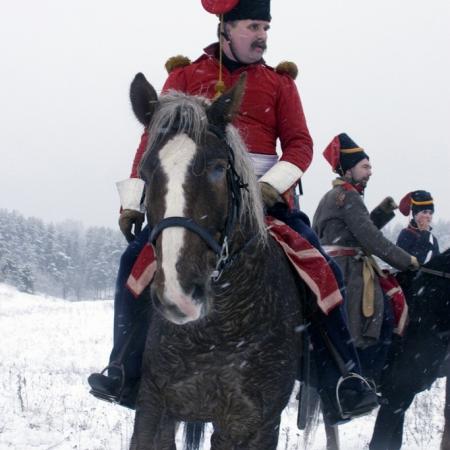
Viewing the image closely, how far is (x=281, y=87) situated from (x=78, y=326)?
24207 mm

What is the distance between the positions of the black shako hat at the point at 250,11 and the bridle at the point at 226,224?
141 centimetres

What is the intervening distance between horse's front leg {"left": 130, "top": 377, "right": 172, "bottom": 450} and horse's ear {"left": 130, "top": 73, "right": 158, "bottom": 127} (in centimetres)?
155

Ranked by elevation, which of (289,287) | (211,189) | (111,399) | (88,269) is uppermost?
(88,269)

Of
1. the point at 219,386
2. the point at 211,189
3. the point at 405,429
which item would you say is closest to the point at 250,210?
the point at 211,189

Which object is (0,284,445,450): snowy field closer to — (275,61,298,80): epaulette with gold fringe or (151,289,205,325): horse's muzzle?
(275,61,298,80): epaulette with gold fringe

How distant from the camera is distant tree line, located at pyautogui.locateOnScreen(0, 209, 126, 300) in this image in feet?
337

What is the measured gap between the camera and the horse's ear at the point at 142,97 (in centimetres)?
331

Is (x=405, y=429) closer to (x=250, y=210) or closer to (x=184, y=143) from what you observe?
(x=250, y=210)

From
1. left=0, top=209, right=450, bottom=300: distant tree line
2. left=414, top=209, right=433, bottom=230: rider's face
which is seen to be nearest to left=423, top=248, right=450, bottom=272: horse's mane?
left=414, top=209, right=433, bottom=230: rider's face

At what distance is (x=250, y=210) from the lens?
11.3 feet

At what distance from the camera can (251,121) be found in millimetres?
4281

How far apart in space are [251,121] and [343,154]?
312cm

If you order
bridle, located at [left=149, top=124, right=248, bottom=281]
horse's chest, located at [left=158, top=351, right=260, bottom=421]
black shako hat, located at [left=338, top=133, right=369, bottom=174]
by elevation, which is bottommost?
horse's chest, located at [left=158, top=351, right=260, bottom=421]

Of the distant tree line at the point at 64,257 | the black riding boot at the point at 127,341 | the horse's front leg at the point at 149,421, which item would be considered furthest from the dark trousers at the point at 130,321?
the distant tree line at the point at 64,257
